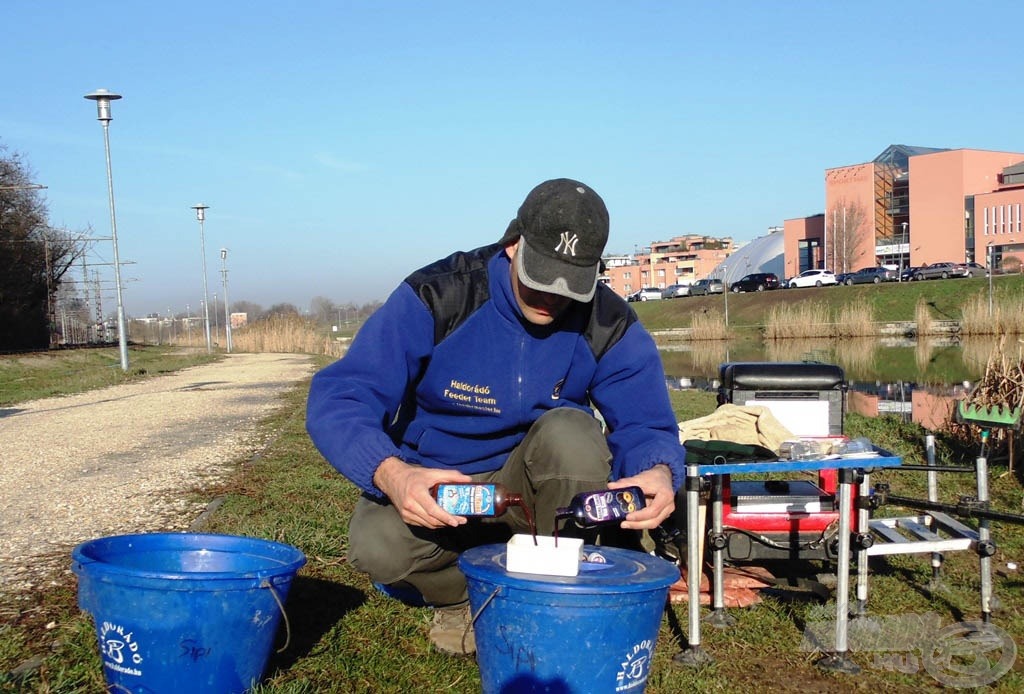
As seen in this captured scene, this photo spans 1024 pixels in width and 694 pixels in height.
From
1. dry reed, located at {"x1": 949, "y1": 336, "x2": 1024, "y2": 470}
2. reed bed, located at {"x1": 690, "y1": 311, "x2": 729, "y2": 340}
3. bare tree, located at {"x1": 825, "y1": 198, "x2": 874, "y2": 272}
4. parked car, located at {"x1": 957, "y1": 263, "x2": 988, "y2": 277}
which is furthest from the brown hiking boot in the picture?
bare tree, located at {"x1": 825, "y1": 198, "x2": 874, "y2": 272}

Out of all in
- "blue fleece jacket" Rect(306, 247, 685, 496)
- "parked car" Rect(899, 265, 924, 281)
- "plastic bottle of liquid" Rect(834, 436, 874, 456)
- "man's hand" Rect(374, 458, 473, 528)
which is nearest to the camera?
"man's hand" Rect(374, 458, 473, 528)

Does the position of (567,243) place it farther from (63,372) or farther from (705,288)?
(705,288)

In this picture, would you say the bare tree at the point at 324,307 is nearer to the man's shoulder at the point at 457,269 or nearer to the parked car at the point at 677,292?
the parked car at the point at 677,292

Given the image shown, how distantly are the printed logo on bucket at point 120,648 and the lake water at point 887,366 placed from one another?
268 inches

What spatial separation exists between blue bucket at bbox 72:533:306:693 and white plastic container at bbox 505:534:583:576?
2.12ft

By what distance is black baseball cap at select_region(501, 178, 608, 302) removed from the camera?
2820 millimetres

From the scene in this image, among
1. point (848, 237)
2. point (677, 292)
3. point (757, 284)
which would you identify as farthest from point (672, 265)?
point (757, 284)

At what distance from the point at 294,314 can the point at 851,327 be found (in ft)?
74.3

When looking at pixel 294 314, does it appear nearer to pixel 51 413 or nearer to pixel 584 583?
pixel 51 413

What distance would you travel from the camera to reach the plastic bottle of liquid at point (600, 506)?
7.96ft

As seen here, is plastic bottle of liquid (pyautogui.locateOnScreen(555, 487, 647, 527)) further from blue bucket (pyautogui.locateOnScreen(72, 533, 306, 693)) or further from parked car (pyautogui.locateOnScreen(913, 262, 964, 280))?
parked car (pyautogui.locateOnScreen(913, 262, 964, 280))

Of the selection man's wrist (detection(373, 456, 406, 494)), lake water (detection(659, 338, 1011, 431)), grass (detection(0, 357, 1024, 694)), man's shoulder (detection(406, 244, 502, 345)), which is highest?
man's shoulder (detection(406, 244, 502, 345))

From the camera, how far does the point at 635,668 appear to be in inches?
89.1

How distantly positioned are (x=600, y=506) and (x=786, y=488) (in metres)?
1.89
